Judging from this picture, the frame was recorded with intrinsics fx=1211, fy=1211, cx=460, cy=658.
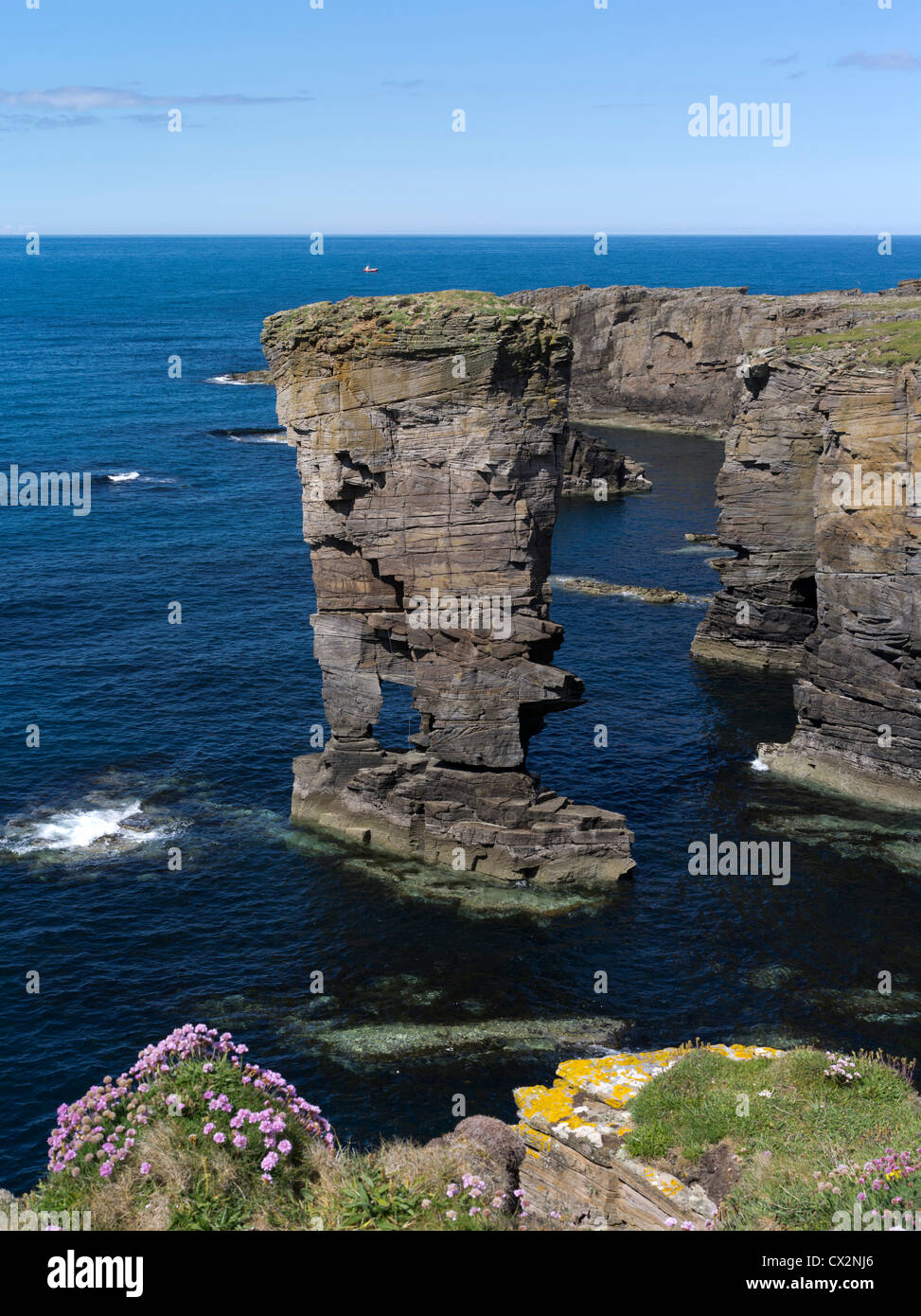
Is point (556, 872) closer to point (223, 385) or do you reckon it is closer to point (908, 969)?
point (908, 969)

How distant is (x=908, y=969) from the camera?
161 feet

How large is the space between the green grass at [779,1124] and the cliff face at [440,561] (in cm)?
2407

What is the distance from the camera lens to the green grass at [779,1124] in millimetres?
23938

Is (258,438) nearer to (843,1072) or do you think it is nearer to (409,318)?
(409,318)

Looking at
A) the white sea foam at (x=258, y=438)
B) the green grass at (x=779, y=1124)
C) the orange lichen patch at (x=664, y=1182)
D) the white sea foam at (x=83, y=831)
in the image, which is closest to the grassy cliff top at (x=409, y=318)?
the white sea foam at (x=83, y=831)

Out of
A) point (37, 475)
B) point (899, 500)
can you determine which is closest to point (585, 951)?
point (899, 500)

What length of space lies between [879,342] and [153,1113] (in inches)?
2327

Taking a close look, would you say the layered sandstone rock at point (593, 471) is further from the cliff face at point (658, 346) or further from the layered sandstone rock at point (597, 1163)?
the layered sandstone rock at point (597, 1163)

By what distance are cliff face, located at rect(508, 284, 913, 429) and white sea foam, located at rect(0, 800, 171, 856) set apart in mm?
106066

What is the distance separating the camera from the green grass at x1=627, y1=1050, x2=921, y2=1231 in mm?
23938

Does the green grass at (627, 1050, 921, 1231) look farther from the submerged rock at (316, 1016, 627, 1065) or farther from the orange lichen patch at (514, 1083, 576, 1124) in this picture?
the submerged rock at (316, 1016, 627, 1065)

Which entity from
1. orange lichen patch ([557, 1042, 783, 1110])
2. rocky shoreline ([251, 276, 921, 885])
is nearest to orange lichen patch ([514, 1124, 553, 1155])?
orange lichen patch ([557, 1042, 783, 1110])
